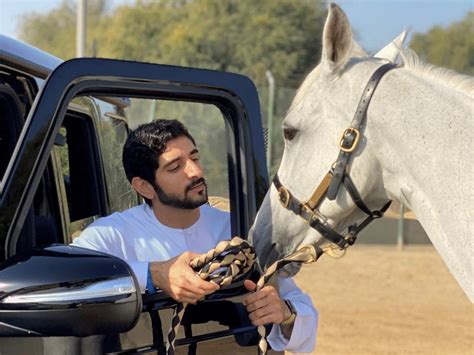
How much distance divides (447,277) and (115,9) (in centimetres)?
3154

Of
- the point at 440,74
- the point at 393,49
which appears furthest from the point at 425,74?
the point at 393,49

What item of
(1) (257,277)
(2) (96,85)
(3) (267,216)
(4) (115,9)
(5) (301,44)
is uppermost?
(4) (115,9)

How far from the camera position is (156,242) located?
2.71m

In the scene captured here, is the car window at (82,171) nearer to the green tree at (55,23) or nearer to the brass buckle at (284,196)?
the brass buckle at (284,196)

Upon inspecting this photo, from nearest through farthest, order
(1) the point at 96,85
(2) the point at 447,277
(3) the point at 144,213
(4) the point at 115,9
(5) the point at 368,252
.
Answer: (1) the point at 96,85 → (3) the point at 144,213 → (2) the point at 447,277 → (5) the point at 368,252 → (4) the point at 115,9

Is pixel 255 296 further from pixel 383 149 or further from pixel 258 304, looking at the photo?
pixel 383 149

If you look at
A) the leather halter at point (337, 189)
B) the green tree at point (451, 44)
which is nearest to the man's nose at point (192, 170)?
the leather halter at point (337, 189)

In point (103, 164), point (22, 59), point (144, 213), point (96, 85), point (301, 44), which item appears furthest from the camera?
point (301, 44)

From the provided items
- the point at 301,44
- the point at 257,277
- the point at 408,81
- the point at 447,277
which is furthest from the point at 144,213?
the point at 301,44

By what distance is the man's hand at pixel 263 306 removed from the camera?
101 inches

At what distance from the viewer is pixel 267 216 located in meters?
2.97

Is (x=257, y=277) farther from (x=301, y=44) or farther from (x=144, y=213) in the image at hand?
(x=301, y=44)

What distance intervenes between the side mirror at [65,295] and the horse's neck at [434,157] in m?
1.14

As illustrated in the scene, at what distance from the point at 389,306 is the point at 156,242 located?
7794mm
